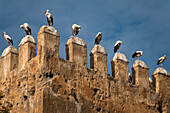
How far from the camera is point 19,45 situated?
2422cm

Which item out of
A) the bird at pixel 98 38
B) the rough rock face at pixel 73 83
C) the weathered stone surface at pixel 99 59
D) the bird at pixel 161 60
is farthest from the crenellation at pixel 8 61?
the bird at pixel 161 60

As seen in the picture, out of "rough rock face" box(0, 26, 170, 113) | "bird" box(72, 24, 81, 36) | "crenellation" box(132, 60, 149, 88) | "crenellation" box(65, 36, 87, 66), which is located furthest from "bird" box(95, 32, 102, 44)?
"crenellation" box(132, 60, 149, 88)

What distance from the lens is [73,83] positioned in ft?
76.1

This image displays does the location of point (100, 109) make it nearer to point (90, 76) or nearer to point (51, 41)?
point (90, 76)

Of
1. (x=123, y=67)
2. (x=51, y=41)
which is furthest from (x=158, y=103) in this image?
(x=51, y=41)

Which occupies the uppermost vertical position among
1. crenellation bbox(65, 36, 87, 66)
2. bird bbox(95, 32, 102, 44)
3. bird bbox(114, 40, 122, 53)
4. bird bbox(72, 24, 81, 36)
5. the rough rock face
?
bird bbox(72, 24, 81, 36)

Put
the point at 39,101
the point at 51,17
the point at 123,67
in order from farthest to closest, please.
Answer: the point at 123,67
the point at 51,17
the point at 39,101

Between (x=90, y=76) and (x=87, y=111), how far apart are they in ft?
5.42

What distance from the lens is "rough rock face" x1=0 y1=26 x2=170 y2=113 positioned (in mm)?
22469

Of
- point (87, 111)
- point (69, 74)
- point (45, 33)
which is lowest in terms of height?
point (87, 111)

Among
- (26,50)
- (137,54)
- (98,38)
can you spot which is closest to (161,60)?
(137,54)

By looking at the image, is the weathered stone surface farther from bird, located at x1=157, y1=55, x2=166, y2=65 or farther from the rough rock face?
bird, located at x1=157, y1=55, x2=166, y2=65

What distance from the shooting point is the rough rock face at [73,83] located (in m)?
22.5

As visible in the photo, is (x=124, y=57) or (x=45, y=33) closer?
(x=45, y=33)
